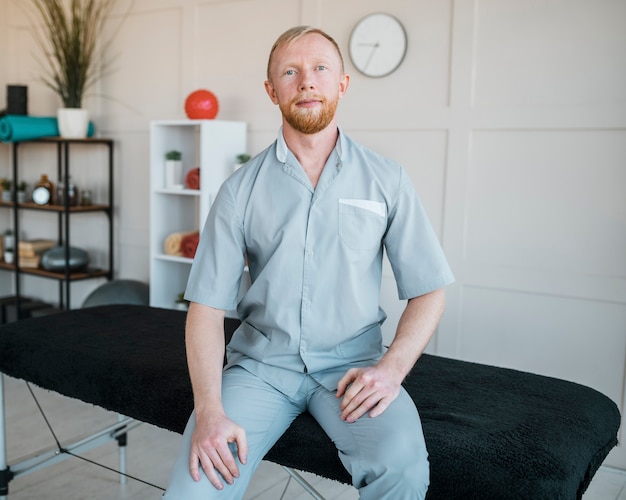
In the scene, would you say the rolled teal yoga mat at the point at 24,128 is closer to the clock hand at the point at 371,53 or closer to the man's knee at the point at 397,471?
the clock hand at the point at 371,53

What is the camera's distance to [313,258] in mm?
1715

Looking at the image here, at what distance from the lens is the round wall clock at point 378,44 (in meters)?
3.37

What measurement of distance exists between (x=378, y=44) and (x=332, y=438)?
7.57ft

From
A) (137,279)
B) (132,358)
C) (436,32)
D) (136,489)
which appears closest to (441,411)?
(132,358)

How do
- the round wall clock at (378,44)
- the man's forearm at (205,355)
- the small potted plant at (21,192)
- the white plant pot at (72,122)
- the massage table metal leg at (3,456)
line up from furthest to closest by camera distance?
the small potted plant at (21,192) → the white plant pot at (72,122) → the round wall clock at (378,44) → the massage table metal leg at (3,456) → the man's forearm at (205,355)

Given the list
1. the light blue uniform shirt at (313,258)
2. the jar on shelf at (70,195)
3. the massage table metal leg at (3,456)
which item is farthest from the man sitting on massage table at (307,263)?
the jar on shelf at (70,195)

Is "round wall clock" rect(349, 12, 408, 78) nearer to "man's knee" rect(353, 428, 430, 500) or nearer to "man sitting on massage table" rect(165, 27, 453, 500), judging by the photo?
"man sitting on massage table" rect(165, 27, 453, 500)

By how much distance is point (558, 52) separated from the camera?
9.86 feet

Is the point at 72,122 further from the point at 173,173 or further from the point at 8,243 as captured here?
the point at 8,243

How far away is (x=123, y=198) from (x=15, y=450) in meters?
1.99

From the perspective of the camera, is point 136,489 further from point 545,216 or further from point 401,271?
point 545,216

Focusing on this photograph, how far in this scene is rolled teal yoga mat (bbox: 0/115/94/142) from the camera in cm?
436

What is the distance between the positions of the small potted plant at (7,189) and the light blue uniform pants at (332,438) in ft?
12.1

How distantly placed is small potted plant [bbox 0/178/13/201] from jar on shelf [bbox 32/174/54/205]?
0.33 metres
